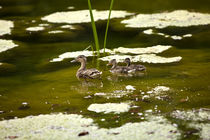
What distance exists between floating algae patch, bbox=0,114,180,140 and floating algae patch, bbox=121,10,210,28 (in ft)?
27.2

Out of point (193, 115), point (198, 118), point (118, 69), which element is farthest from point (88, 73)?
point (198, 118)

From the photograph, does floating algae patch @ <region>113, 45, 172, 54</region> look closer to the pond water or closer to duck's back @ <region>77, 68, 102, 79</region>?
the pond water

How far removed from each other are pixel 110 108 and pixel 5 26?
9.87m

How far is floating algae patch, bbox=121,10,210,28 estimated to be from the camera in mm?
14406

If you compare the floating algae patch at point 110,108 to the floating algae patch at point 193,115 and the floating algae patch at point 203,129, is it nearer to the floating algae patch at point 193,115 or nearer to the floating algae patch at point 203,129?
the floating algae patch at point 193,115

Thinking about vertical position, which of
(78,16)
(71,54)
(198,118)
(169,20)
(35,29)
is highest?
(78,16)

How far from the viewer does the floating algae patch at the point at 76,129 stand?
593 cm

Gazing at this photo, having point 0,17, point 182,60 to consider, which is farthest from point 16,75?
point 0,17

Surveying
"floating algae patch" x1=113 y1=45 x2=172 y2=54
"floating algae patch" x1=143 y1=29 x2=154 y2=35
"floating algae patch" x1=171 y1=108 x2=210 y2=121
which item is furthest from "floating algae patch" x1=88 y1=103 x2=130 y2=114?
"floating algae patch" x1=143 y1=29 x2=154 y2=35

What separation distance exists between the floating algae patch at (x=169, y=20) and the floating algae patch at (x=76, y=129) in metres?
8.28

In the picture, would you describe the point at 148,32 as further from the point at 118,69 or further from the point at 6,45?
the point at 6,45

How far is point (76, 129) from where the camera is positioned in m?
6.32

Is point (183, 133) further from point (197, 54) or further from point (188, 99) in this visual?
point (197, 54)

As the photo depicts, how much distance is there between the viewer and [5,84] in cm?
930
